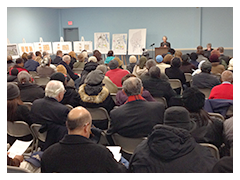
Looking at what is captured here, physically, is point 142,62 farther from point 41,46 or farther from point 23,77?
point 41,46

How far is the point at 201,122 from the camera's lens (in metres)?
2.45

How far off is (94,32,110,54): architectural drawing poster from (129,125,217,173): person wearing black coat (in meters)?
12.3

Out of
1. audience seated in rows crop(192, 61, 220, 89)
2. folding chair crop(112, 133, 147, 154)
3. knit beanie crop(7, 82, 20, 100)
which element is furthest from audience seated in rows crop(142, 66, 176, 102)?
knit beanie crop(7, 82, 20, 100)

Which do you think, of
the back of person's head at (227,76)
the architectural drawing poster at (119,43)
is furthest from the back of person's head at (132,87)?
the architectural drawing poster at (119,43)

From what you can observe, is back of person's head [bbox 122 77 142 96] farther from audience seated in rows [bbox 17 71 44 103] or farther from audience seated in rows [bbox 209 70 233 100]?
audience seated in rows [bbox 17 71 44 103]

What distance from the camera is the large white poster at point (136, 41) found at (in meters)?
12.9

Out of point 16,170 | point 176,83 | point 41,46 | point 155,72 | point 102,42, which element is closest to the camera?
point 16,170

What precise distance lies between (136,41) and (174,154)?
11644 mm

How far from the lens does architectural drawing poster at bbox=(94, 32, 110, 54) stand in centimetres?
1375

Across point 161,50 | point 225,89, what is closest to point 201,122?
point 225,89

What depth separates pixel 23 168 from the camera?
1783mm
